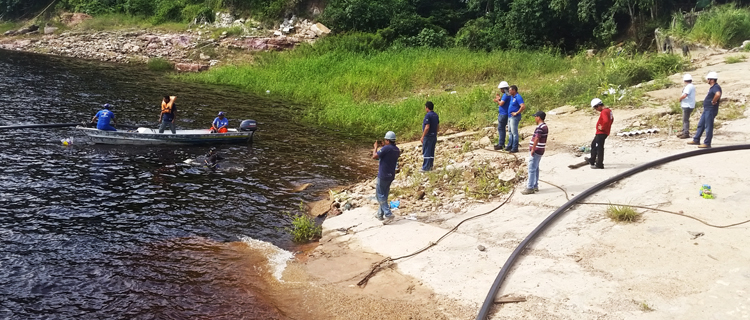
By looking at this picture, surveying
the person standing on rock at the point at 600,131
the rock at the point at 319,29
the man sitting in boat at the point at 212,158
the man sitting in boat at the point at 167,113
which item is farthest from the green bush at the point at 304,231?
the rock at the point at 319,29

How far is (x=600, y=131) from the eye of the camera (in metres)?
12.3

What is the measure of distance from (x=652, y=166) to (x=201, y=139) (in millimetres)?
13525

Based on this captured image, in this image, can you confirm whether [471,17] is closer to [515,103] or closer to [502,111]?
[502,111]

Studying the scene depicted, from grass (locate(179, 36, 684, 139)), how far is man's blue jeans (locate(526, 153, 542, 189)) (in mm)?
7067

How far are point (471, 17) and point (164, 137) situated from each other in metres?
27.2

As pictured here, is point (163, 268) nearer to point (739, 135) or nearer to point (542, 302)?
point (542, 302)

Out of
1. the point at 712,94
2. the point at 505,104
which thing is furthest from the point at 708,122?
the point at 505,104

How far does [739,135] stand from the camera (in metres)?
14.2

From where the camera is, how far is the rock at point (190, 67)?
112 feet

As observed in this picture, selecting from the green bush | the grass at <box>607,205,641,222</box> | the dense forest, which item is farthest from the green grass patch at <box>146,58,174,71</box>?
the grass at <box>607,205,641,222</box>

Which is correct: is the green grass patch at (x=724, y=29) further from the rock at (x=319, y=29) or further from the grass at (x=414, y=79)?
the rock at (x=319, y=29)

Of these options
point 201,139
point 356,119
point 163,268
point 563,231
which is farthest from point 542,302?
point 356,119

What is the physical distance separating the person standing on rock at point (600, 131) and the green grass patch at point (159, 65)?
28599 mm

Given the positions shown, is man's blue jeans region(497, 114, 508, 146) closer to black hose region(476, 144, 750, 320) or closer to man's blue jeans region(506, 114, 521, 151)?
man's blue jeans region(506, 114, 521, 151)
